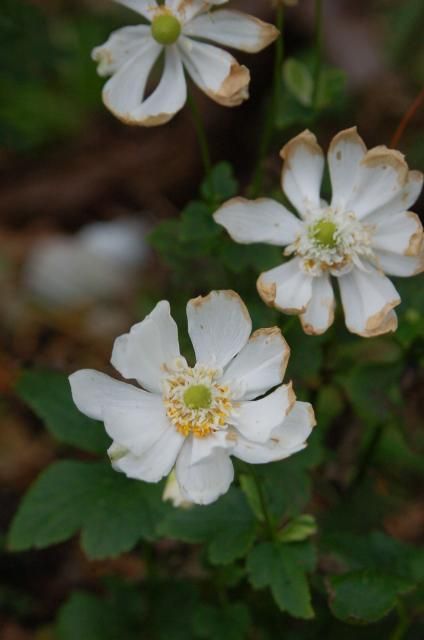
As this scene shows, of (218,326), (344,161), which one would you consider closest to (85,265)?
(344,161)

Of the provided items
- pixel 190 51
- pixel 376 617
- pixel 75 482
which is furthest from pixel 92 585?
pixel 190 51

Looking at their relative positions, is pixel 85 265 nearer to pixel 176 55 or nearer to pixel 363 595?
pixel 176 55

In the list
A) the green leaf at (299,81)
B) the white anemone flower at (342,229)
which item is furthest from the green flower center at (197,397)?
the green leaf at (299,81)

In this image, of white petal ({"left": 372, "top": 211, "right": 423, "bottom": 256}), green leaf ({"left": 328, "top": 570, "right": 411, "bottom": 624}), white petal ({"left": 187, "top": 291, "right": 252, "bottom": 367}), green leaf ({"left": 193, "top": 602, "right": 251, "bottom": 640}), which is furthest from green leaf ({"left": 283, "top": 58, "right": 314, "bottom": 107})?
green leaf ({"left": 193, "top": 602, "right": 251, "bottom": 640})

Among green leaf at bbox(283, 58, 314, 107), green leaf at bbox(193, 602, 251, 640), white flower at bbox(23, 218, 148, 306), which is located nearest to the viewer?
green leaf at bbox(193, 602, 251, 640)

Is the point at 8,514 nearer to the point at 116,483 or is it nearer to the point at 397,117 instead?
the point at 116,483

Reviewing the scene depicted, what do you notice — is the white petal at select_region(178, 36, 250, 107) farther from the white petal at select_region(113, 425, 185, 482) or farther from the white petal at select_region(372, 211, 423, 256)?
the white petal at select_region(113, 425, 185, 482)
